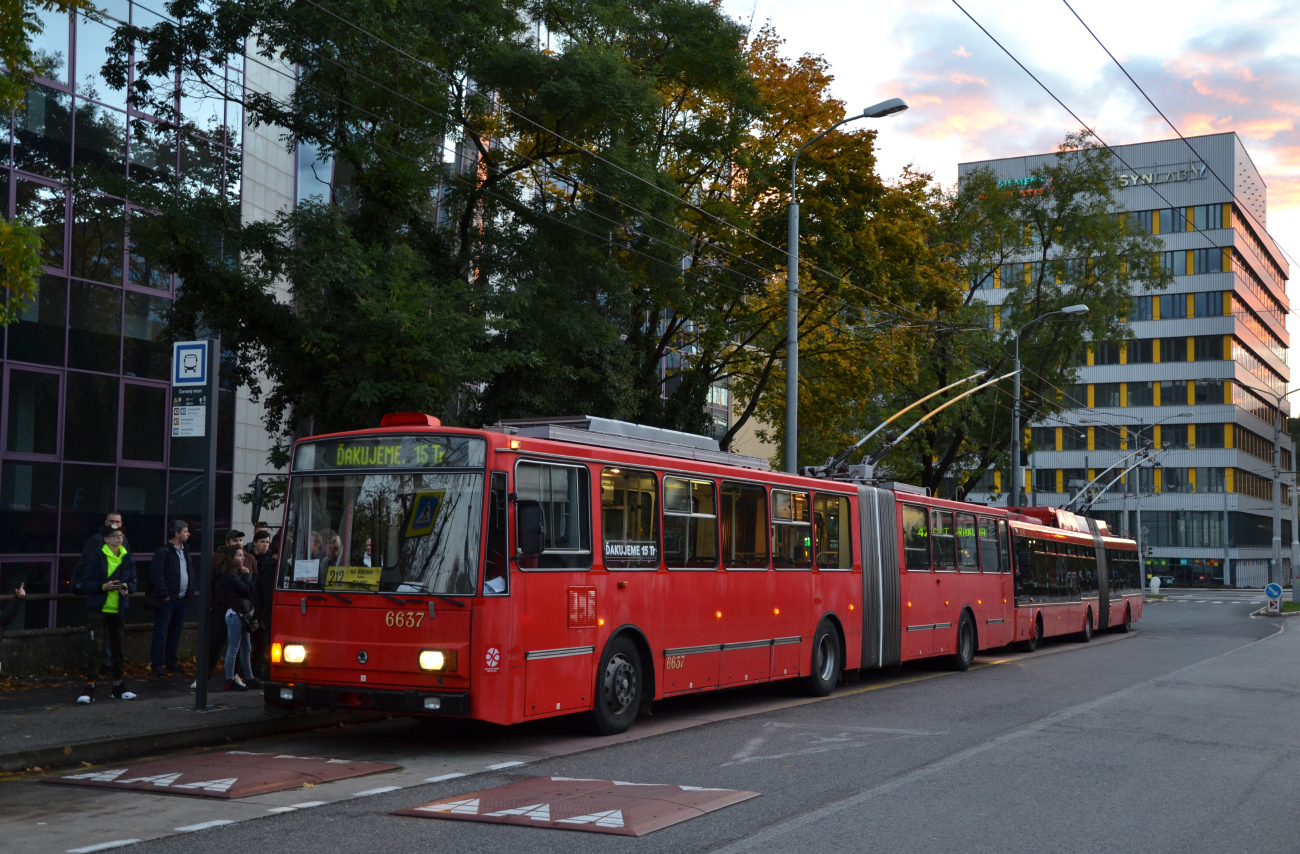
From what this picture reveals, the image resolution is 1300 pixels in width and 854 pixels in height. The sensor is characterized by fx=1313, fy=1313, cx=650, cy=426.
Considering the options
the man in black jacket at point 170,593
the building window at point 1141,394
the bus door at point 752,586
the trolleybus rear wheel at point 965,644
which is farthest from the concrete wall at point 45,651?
the building window at point 1141,394

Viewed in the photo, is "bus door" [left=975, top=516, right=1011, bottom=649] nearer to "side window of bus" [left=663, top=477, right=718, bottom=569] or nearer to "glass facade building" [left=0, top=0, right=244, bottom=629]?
"side window of bus" [left=663, top=477, right=718, bottom=569]

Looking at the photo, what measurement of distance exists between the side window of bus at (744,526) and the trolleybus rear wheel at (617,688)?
220cm

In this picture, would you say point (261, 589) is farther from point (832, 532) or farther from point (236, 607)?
point (832, 532)

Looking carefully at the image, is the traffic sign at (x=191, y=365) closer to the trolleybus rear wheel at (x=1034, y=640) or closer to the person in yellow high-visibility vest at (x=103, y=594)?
the person in yellow high-visibility vest at (x=103, y=594)

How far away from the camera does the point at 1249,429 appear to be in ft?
308

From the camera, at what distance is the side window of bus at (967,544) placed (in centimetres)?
2262

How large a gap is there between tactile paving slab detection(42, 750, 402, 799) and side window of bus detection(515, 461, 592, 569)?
7.87 ft

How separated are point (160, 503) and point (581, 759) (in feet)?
56.4

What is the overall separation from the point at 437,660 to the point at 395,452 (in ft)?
6.06

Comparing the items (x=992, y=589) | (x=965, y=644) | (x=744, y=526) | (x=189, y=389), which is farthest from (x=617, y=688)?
(x=992, y=589)

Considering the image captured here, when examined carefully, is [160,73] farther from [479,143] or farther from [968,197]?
[968,197]

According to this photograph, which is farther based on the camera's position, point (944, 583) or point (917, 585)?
point (944, 583)

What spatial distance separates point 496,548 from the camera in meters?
11.0

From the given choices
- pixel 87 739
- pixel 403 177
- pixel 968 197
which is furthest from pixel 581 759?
pixel 968 197
